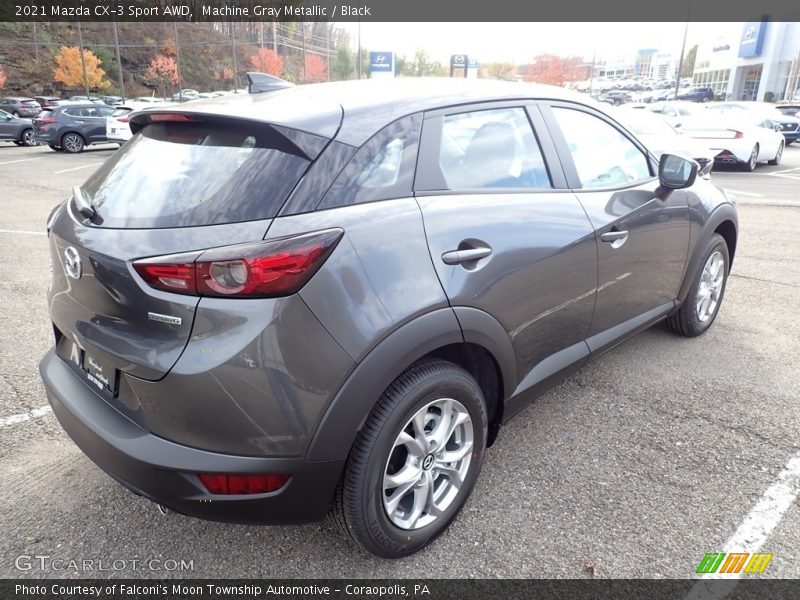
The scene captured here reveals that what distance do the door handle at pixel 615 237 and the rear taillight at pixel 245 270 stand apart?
1632 millimetres

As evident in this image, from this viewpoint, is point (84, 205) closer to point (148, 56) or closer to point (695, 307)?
point (695, 307)

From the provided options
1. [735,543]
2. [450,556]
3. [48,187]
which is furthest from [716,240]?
[48,187]

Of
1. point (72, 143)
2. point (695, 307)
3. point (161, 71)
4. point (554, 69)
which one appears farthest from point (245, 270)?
point (554, 69)

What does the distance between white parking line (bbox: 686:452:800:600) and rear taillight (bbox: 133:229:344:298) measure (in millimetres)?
1710

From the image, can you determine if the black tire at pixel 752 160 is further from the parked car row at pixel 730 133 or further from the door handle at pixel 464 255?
the door handle at pixel 464 255

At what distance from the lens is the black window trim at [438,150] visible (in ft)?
7.09

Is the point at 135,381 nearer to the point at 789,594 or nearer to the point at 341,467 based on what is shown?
the point at 341,467

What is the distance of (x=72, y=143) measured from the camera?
1934cm

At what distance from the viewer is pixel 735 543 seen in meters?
2.25

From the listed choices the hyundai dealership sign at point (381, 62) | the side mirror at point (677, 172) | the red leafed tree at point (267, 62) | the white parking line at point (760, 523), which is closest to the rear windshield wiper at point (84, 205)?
the white parking line at point (760, 523)

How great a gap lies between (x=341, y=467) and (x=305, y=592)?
0.54 meters

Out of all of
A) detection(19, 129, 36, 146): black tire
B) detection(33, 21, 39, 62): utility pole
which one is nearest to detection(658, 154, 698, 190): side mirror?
detection(19, 129, 36, 146): black tire

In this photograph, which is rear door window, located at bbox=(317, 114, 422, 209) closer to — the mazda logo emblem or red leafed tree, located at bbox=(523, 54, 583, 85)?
the mazda logo emblem

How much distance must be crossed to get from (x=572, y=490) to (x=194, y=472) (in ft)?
5.24
